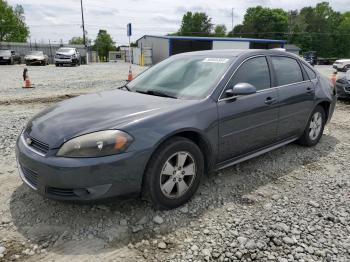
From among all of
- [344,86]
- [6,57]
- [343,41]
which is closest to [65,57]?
[6,57]

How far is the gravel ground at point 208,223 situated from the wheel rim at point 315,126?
962 mm

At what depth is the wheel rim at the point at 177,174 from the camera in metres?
A: 3.13

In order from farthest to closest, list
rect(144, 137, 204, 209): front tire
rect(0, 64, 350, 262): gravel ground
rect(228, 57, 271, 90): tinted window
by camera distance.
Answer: rect(228, 57, 271, 90): tinted window < rect(144, 137, 204, 209): front tire < rect(0, 64, 350, 262): gravel ground

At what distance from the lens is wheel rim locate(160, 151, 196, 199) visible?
313 centimetres

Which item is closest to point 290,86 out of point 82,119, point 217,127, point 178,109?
point 217,127

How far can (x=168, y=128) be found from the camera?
305 centimetres

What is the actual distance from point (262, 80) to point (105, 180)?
244 centimetres

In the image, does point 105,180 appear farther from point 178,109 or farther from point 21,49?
point 21,49

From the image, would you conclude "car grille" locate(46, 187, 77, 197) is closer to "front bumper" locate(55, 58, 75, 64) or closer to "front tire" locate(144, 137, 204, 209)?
"front tire" locate(144, 137, 204, 209)

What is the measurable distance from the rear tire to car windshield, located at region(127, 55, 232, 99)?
1.99 meters

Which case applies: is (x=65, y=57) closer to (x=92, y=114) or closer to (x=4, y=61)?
(x=4, y=61)

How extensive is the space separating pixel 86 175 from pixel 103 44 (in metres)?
88.0

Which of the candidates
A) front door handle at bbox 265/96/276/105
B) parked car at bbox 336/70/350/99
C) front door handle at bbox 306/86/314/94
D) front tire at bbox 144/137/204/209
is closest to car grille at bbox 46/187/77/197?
front tire at bbox 144/137/204/209

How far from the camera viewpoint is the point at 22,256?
2.60m
